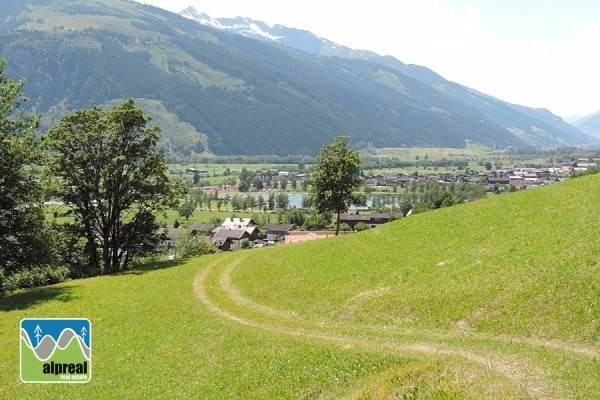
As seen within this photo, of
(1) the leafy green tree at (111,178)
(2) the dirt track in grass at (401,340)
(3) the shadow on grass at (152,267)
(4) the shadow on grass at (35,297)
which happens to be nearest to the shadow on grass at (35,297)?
(4) the shadow on grass at (35,297)

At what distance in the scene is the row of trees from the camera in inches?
1775

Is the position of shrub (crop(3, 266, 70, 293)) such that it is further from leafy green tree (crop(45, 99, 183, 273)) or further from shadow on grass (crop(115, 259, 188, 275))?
shadow on grass (crop(115, 259, 188, 275))

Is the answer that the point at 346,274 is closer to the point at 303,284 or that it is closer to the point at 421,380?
the point at 303,284

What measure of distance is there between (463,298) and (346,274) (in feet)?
39.2

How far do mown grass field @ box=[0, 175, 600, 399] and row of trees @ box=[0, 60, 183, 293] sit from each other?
6722 millimetres

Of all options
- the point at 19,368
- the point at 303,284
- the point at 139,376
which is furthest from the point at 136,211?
the point at 139,376

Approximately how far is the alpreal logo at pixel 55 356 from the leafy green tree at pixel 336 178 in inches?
1942

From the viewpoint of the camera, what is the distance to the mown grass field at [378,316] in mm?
20491

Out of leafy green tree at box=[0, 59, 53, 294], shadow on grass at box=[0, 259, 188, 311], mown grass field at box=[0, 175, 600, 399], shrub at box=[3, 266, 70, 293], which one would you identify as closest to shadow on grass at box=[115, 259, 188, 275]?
mown grass field at box=[0, 175, 600, 399]

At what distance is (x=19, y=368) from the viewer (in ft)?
94.3

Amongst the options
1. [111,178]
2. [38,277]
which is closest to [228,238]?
[111,178]

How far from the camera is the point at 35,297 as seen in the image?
147 feet

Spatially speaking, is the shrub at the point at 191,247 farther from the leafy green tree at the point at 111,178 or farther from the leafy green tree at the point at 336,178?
the leafy green tree at the point at 336,178

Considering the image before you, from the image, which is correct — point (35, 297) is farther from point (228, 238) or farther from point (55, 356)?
point (228, 238)
